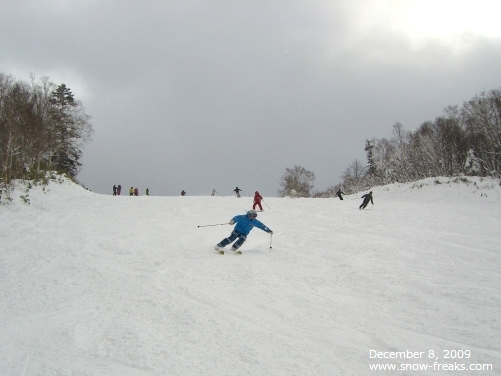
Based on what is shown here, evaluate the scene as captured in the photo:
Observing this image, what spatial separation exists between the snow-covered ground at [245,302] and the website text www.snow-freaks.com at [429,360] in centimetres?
2

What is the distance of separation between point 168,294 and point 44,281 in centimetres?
262

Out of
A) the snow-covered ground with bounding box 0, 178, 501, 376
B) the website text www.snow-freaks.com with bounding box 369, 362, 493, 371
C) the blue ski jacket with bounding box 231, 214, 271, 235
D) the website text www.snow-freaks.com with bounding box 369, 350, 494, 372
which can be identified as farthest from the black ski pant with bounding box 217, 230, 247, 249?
the website text www.snow-freaks.com with bounding box 369, 362, 493, 371

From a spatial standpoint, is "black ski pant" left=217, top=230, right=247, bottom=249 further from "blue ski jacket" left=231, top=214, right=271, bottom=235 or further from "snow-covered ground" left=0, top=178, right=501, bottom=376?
"snow-covered ground" left=0, top=178, right=501, bottom=376

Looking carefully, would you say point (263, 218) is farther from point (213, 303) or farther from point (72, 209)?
point (213, 303)

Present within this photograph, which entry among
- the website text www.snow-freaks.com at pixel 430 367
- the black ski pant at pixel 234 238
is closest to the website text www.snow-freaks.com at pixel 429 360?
the website text www.snow-freaks.com at pixel 430 367

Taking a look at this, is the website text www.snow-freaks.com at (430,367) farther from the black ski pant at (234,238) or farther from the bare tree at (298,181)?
the bare tree at (298,181)

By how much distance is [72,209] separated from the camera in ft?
50.4

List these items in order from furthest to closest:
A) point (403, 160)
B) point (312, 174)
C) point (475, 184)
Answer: point (312, 174), point (403, 160), point (475, 184)

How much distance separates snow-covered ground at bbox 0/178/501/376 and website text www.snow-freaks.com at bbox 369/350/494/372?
0.07 ft

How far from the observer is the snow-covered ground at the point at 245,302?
3654mm

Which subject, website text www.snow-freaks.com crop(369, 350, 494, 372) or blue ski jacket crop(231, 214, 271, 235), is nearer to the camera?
website text www.snow-freaks.com crop(369, 350, 494, 372)

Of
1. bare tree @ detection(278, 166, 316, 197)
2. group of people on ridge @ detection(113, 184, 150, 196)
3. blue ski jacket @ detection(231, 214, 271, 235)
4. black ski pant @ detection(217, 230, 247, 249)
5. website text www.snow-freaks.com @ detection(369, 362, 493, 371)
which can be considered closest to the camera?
website text www.snow-freaks.com @ detection(369, 362, 493, 371)

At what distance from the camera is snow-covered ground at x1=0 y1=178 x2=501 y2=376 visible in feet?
12.0

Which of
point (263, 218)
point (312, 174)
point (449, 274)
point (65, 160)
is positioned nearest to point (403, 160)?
point (312, 174)
